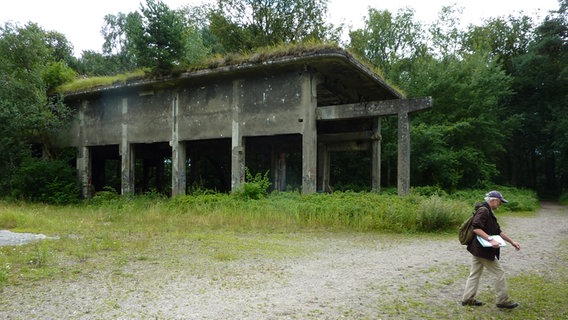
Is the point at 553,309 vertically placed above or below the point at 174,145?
below

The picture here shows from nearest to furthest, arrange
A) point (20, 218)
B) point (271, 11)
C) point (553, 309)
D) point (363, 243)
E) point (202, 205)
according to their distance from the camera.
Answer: point (553, 309) < point (363, 243) < point (20, 218) < point (202, 205) < point (271, 11)

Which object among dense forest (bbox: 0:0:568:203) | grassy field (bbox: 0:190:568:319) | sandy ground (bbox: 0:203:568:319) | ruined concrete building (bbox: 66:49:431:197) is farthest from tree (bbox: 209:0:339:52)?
sandy ground (bbox: 0:203:568:319)

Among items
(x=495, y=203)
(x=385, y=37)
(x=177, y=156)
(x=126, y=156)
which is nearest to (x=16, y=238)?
(x=177, y=156)

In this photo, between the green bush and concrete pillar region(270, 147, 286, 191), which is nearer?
the green bush

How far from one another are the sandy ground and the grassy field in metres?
0.42

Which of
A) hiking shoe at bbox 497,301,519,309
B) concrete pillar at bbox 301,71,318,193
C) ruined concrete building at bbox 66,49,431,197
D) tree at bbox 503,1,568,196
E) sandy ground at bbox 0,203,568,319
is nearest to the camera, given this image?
sandy ground at bbox 0,203,568,319

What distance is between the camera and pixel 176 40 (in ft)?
54.6

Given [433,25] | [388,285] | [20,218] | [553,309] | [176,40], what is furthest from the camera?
[433,25]

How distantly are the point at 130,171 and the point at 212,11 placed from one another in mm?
19246

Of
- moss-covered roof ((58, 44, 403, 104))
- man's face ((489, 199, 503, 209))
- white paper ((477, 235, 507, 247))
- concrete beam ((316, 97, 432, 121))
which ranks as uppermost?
moss-covered roof ((58, 44, 403, 104))

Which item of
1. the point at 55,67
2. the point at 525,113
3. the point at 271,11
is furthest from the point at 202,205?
the point at 525,113

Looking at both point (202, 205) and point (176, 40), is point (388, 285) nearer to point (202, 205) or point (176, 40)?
point (202, 205)

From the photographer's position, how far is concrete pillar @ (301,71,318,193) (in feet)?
47.1

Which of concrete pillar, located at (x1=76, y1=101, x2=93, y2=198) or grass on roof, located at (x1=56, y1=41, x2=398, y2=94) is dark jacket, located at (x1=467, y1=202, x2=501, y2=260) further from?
concrete pillar, located at (x1=76, y1=101, x2=93, y2=198)
